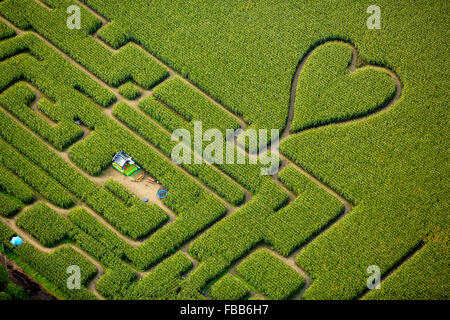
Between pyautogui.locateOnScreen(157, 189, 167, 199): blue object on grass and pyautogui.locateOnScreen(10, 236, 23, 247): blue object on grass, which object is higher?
pyautogui.locateOnScreen(157, 189, 167, 199): blue object on grass

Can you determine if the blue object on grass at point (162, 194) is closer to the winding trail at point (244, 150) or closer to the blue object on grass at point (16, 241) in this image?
the winding trail at point (244, 150)

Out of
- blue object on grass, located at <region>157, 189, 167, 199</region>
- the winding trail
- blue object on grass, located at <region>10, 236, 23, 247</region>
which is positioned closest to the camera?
blue object on grass, located at <region>10, 236, 23, 247</region>

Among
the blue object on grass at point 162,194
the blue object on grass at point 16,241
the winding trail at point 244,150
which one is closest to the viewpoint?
the blue object on grass at point 16,241

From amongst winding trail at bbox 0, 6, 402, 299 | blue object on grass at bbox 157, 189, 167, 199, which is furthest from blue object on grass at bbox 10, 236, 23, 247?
blue object on grass at bbox 157, 189, 167, 199

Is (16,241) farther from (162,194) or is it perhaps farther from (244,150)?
(244,150)

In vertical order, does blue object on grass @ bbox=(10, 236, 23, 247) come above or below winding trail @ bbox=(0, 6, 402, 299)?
below

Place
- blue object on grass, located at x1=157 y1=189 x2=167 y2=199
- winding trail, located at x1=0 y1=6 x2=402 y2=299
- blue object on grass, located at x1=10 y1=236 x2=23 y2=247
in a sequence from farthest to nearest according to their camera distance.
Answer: blue object on grass, located at x1=157 y1=189 x2=167 y2=199 < winding trail, located at x1=0 y1=6 x2=402 y2=299 < blue object on grass, located at x1=10 y1=236 x2=23 y2=247

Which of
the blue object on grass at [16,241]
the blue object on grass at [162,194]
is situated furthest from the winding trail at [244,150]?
the blue object on grass at [162,194]

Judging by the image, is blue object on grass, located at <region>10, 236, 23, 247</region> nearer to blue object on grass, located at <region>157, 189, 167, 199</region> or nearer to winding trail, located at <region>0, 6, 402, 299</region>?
winding trail, located at <region>0, 6, 402, 299</region>

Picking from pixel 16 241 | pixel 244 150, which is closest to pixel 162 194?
pixel 244 150

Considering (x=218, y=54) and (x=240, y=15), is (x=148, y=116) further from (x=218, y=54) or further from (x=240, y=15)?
(x=240, y=15)

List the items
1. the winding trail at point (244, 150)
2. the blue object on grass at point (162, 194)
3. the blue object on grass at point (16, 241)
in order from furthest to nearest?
the blue object on grass at point (162, 194), the winding trail at point (244, 150), the blue object on grass at point (16, 241)

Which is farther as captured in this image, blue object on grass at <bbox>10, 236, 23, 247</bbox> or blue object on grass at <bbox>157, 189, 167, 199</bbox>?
blue object on grass at <bbox>157, 189, 167, 199</bbox>
